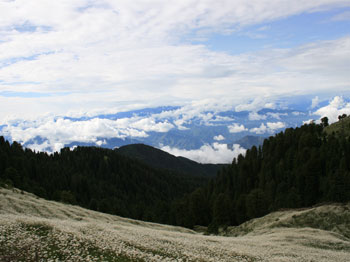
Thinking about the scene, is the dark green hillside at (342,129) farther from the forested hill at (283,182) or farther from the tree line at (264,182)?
the tree line at (264,182)

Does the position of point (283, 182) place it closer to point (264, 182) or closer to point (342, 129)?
point (264, 182)

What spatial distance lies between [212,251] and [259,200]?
76324 millimetres

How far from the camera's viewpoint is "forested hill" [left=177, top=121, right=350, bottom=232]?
95.6 m

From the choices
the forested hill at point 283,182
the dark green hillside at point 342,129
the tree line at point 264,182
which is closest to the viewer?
the forested hill at point 283,182

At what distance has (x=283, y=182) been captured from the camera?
11031 cm

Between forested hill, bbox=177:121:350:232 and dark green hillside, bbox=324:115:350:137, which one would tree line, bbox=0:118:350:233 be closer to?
forested hill, bbox=177:121:350:232

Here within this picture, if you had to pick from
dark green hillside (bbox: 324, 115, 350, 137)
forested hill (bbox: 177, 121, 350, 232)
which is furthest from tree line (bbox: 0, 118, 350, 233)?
dark green hillside (bbox: 324, 115, 350, 137)

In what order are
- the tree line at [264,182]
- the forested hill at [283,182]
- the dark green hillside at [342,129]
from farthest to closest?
1. the dark green hillside at [342,129]
2. the tree line at [264,182]
3. the forested hill at [283,182]

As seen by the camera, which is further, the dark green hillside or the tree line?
the dark green hillside

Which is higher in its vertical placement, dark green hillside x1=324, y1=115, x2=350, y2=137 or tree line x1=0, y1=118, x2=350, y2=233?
dark green hillside x1=324, y1=115, x2=350, y2=137

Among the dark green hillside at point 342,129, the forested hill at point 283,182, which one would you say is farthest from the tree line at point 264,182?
the dark green hillside at point 342,129

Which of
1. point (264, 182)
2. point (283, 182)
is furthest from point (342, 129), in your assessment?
point (264, 182)

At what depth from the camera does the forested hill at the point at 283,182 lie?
3762 inches

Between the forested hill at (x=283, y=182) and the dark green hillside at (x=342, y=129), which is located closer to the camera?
the forested hill at (x=283, y=182)
